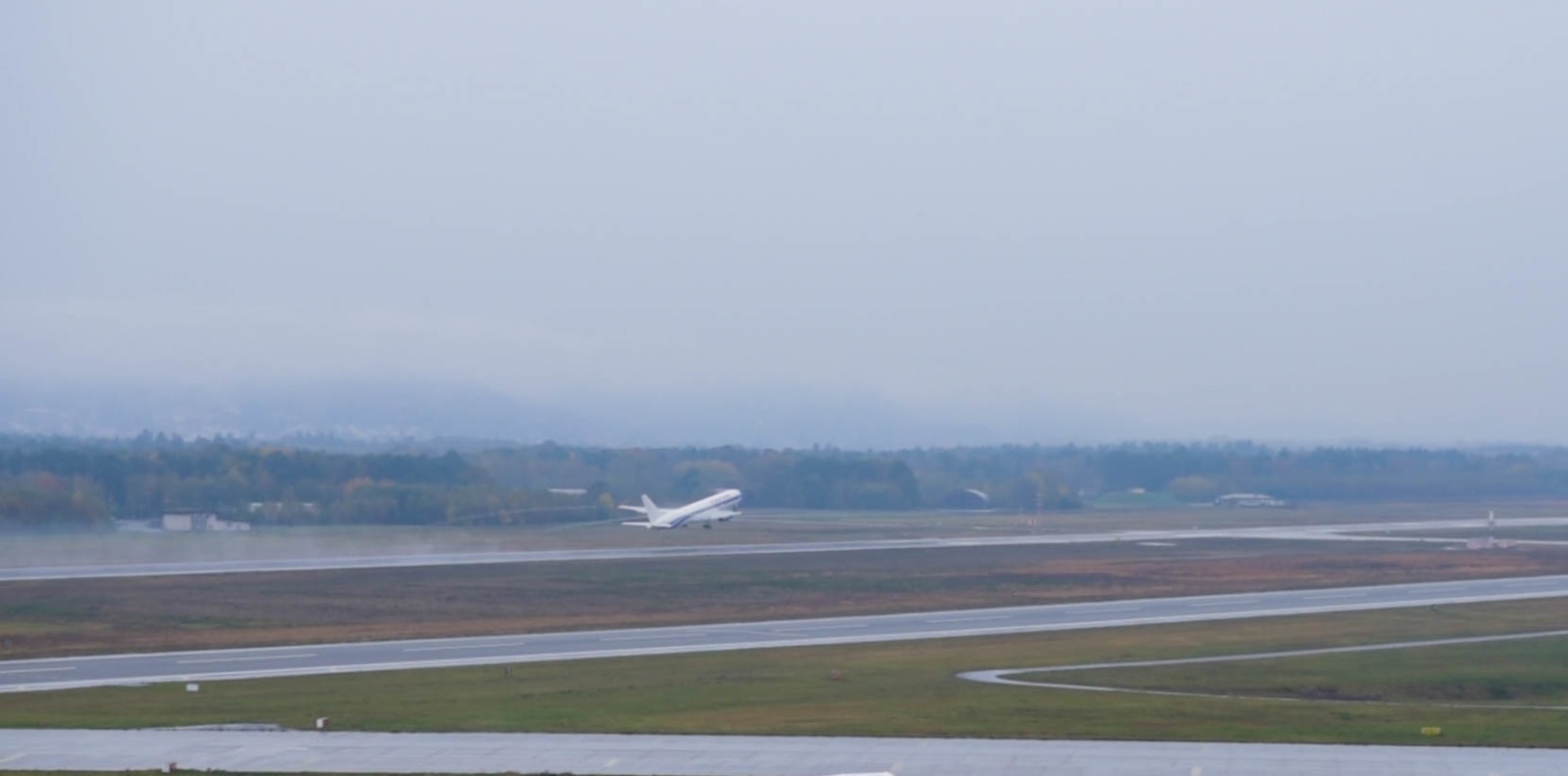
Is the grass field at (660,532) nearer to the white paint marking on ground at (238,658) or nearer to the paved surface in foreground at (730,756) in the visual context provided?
the white paint marking on ground at (238,658)

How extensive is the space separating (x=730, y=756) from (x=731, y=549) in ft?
216

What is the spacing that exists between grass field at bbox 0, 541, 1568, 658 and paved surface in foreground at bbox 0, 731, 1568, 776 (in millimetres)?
21575

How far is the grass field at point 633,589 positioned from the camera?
55875mm

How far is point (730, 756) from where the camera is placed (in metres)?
28.7

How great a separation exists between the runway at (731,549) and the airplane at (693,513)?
382 inches

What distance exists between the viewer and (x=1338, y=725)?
106 feet

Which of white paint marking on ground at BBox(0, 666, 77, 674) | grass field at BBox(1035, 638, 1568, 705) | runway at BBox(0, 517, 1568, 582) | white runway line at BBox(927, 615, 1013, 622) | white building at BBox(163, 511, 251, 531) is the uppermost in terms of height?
white building at BBox(163, 511, 251, 531)

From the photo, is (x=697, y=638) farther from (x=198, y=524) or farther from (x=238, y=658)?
(x=198, y=524)

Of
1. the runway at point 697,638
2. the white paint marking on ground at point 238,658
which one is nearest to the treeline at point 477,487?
the white paint marking on ground at point 238,658

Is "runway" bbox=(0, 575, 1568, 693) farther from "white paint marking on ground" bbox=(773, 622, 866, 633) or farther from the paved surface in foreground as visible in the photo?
the paved surface in foreground

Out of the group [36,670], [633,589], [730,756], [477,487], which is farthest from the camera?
[477,487]

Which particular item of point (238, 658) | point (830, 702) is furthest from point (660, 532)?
point (830, 702)

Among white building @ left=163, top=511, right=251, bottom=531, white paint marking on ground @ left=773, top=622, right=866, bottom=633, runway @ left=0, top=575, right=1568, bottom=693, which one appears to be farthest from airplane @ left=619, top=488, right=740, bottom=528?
white paint marking on ground @ left=773, top=622, right=866, bottom=633

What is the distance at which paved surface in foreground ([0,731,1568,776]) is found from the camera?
2714 cm
